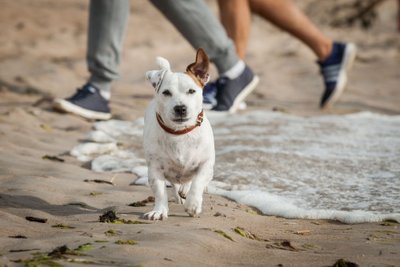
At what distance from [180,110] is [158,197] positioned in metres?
0.41

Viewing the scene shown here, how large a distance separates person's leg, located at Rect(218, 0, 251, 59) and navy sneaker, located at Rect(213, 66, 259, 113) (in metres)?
0.56

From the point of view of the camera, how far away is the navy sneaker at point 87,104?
6453 mm

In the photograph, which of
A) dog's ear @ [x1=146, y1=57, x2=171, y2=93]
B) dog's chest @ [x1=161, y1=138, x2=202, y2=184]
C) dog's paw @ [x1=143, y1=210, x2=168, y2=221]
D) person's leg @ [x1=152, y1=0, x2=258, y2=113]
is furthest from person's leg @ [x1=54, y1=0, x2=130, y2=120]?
dog's paw @ [x1=143, y1=210, x2=168, y2=221]

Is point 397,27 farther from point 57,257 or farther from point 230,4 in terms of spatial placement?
point 57,257

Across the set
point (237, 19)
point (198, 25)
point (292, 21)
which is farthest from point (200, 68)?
point (292, 21)

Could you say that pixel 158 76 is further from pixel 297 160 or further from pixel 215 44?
pixel 215 44

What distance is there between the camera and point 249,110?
23.5 feet

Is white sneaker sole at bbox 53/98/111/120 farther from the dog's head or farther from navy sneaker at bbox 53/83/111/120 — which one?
the dog's head

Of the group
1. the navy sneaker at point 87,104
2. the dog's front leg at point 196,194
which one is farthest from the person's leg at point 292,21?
the dog's front leg at point 196,194

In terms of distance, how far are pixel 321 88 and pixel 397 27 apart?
4328mm

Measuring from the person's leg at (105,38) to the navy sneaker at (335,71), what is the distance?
6.50ft

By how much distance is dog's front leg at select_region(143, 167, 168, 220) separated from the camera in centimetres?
358

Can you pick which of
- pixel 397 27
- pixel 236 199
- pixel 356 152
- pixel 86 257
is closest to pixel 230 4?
pixel 356 152

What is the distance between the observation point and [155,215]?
357 centimetres
